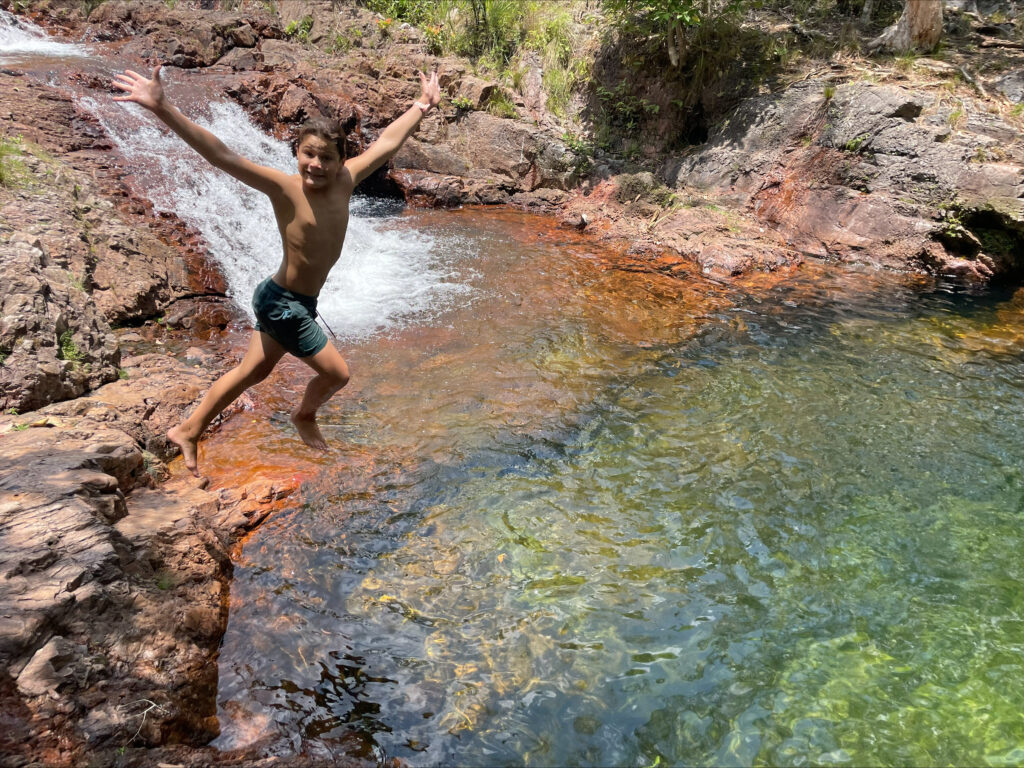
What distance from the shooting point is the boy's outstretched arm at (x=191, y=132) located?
2498 mm

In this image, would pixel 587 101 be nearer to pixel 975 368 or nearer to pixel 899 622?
pixel 975 368

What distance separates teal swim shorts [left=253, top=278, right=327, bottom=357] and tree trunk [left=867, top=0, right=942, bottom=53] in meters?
9.12

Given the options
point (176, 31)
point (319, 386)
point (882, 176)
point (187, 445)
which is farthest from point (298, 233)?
point (176, 31)

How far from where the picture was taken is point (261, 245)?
688 centimetres

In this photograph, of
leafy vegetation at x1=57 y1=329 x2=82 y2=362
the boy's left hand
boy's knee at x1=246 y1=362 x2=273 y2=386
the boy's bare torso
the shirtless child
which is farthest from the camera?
leafy vegetation at x1=57 y1=329 x2=82 y2=362

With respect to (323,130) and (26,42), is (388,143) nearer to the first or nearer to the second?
(323,130)

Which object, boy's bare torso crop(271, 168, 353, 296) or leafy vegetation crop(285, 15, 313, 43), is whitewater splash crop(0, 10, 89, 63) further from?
boy's bare torso crop(271, 168, 353, 296)

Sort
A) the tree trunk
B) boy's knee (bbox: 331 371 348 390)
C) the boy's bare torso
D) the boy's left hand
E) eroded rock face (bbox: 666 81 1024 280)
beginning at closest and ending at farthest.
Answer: the boy's bare torso < boy's knee (bbox: 331 371 348 390) < the boy's left hand < eroded rock face (bbox: 666 81 1024 280) < the tree trunk

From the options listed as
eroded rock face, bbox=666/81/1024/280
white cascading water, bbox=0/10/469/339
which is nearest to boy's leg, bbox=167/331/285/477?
white cascading water, bbox=0/10/469/339

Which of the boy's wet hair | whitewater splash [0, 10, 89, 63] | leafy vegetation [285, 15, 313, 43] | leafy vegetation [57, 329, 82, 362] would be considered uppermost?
leafy vegetation [285, 15, 313, 43]

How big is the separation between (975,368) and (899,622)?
10.5 ft

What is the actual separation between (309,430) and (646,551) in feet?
6.25

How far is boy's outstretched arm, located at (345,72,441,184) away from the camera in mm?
3094

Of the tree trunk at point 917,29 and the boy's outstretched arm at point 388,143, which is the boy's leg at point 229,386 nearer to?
Answer: the boy's outstretched arm at point 388,143
